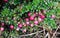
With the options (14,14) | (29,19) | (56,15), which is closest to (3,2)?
(14,14)

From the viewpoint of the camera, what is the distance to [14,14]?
1.85 metres

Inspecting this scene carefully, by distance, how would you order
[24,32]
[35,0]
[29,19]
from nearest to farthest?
[35,0] < [29,19] < [24,32]

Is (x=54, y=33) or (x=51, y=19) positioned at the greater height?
(x=51, y=19)

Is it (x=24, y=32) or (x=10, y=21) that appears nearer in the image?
(x=10, y=21)

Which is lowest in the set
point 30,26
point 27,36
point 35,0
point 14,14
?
point 27,36

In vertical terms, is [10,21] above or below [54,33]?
above

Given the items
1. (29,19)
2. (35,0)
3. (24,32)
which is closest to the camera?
(35,0)

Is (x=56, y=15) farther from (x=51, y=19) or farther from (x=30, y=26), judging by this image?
(x=30, y=26)

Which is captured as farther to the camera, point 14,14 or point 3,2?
point 3,2

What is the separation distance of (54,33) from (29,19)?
0.42m

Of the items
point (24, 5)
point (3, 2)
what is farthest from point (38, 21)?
point (3, 2)

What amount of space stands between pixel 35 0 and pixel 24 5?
15cm

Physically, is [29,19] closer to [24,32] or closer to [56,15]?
[24,32]

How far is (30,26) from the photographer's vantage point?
1.95 metres
